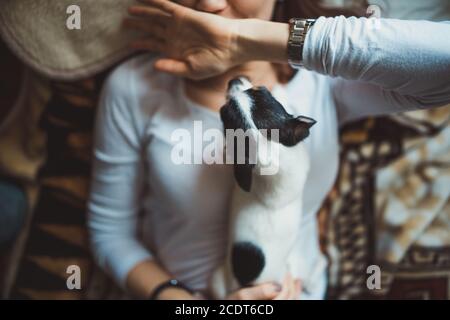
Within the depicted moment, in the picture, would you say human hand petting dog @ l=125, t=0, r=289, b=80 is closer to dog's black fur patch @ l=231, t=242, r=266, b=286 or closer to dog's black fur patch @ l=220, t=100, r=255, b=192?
dog's black fur patch @ l=220, t=100, r=255, b=192

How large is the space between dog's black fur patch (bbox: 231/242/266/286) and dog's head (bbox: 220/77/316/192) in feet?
0.37

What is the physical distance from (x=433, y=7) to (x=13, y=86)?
0.63 meters

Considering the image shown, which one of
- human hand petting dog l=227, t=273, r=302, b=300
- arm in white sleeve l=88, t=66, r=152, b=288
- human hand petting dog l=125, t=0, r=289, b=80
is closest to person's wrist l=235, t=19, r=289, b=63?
human hand petting dog l=125, t=0, r=289, b=80

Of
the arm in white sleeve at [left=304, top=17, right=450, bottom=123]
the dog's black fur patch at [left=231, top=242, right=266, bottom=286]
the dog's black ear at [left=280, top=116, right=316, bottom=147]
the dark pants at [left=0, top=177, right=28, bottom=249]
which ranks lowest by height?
the dog's black fur patch at [left=231, top=242, right=266, bottom=286]

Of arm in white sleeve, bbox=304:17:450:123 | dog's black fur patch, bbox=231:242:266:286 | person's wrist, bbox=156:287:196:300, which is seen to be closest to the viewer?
arm in white sleeve, bbox=304:17:450:123

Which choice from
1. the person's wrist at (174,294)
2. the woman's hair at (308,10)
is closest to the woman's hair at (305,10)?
the woman's hair at (308,10)

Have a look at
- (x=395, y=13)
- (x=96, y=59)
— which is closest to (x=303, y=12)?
(x=395, y=13)

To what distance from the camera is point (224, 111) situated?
601 mm

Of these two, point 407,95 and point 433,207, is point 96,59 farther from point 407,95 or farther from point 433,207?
point 433,207

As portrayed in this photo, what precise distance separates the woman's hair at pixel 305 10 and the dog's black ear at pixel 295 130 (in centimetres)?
8

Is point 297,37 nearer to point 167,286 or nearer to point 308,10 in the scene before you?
point 308,10

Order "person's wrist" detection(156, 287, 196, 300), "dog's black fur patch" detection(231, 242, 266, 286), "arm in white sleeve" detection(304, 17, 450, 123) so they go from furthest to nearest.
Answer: "person's wrist" detection(156, 287, 196, 300) → "dog's black fur patch" detection(231, 242, 266, 286) → "arm in white sleeve" detection(304, 17, 450, 123)

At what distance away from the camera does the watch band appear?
773 millimetres

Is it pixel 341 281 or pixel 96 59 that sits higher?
pixel 96 59
